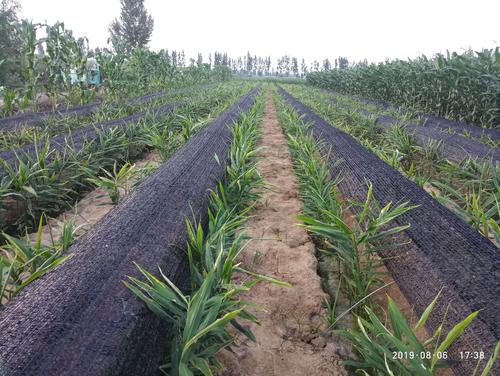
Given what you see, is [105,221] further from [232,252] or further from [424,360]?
[424,360]

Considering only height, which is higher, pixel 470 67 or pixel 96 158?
pixel 470 67

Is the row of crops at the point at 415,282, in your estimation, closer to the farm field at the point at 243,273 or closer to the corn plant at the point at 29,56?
the farm field at the point at 243,273

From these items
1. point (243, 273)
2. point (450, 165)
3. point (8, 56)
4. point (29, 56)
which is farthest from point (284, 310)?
point (8, 56)

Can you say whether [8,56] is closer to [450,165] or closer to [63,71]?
[63,71]

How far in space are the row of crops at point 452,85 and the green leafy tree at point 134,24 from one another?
111 ft

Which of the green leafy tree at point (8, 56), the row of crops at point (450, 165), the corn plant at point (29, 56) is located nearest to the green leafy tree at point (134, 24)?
the green leafy tree at point (8, 56)

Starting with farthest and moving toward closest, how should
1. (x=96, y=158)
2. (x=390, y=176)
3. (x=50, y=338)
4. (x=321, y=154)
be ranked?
(x=321, y=154) → (x=96, y=158) → (x=390, y=176) → (x=50, y=338)

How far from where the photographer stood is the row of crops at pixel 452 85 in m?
6.39

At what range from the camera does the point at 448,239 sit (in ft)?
5.25

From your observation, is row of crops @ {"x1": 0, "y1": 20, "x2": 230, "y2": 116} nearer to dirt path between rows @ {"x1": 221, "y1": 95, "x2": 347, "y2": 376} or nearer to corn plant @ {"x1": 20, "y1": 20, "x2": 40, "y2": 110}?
corn plant @ {"x1": 20, "y1": 20, "x2": 40, "y2": 110}

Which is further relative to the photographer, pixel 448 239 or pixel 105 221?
pixel 105 221

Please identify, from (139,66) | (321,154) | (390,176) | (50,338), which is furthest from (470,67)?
(139,66)

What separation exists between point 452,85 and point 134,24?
3856 centimetres

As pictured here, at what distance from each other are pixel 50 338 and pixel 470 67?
332 inches
